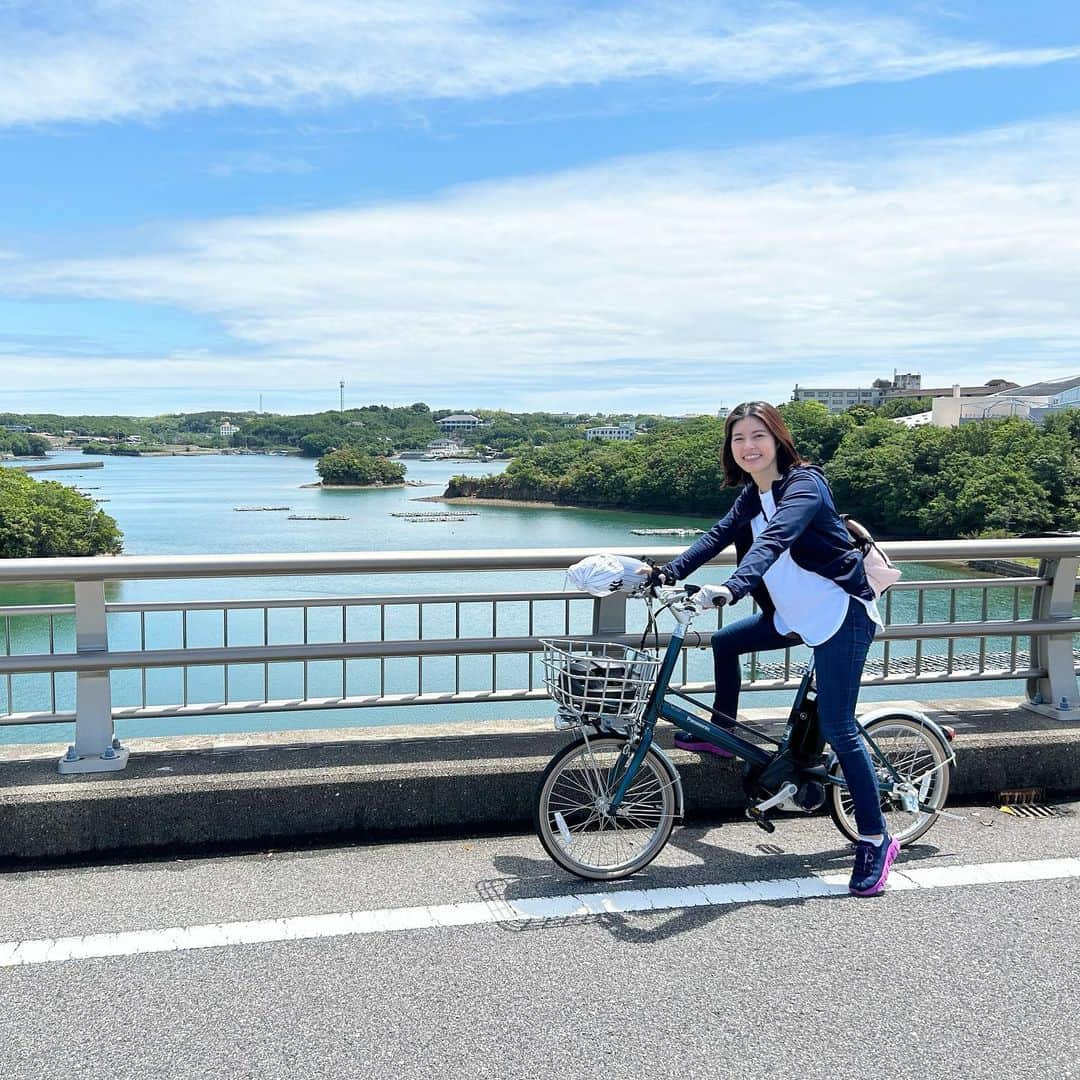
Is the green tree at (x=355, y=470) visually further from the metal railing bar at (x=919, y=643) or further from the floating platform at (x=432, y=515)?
the metal railing bar at (x=919, y=643)

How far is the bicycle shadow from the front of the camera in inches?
138

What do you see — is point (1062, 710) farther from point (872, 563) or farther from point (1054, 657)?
point (872, 563)

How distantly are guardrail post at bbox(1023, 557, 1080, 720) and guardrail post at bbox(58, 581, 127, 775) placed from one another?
14.0ft

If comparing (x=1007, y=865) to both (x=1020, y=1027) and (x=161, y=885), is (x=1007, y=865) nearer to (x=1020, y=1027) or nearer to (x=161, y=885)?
(x=1020, y=1027)

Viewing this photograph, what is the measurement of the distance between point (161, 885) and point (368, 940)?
0.91 metres

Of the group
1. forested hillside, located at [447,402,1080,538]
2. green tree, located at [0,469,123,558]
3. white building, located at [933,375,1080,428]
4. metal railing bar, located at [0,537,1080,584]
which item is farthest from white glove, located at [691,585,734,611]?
white building, located at [933,375,1080,428]

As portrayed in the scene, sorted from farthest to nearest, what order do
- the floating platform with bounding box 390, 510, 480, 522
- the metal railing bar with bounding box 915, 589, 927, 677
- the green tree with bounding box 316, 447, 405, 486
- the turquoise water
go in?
the green tree with bounding box 316, 447, 405, 486 < the floating platform with bounding box 390, 510, 480, 522 < the turquoise water < the metal railing bar with bounding box 915, 589, 927, 677

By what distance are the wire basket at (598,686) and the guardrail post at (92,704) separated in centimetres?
192

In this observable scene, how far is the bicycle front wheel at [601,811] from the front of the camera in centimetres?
387

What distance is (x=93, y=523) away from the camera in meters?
79.8

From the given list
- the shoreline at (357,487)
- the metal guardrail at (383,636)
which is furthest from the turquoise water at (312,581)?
the shoreline at (357,487)

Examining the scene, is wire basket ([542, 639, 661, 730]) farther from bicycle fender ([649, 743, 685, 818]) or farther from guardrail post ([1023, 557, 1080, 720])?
guardrail post ([1023, 557, 1080, 720])

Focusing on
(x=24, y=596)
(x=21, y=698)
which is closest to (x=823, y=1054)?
(x=21, y=698)

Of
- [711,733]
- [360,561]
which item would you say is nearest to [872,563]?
[711,733]
